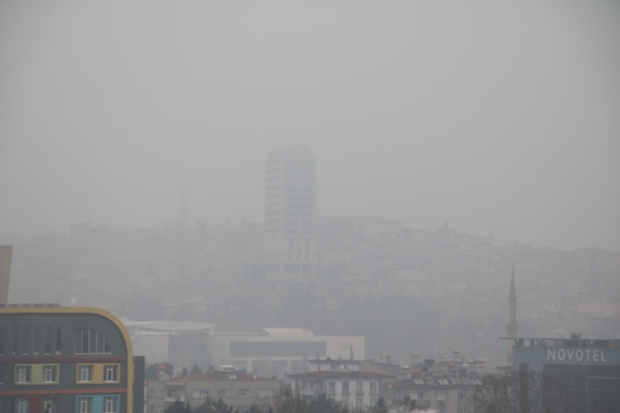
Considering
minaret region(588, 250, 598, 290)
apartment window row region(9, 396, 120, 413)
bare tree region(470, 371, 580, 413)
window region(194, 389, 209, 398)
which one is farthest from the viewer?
minaret region(588, 250, 598, 290)

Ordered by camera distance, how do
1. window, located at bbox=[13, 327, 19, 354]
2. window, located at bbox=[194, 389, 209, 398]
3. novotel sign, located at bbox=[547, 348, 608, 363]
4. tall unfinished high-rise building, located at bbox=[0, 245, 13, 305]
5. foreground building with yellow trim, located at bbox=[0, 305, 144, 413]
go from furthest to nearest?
window, located at bbox=[194, 389, 209, 398], novotel sign, located at bbox=[547, 348, 608, 363], tall unfinished high-rise building, located at bbox=[0, 245, 13, 305], window, located at bbox=[13, 327, 19, 354], foreground building with yellow trim, located at bbox=[0, 305, 144, 413]

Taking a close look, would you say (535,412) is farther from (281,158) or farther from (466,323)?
(281,158)

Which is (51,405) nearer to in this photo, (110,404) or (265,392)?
(110,404)

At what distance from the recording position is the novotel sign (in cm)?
2898

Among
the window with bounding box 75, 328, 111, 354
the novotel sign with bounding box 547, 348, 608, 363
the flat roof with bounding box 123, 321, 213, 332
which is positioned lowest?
the novotel sign with bounding box 547, 348, 608, 363

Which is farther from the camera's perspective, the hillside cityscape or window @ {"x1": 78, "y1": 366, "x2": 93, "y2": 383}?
the hillside cityscape

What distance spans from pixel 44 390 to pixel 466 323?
6158cm

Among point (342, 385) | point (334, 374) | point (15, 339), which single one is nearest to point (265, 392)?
point (334, 374)

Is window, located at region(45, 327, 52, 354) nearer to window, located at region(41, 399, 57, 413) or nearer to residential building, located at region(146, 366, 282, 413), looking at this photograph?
window, located at region(41, 399, 57, 413)

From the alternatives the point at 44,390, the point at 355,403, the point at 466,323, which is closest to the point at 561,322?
the point at 466,323

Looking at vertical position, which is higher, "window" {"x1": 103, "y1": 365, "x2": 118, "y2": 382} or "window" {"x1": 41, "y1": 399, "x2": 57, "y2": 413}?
"window" {"x1": 103, "y1": 365, "x2": 118, "y2": 382}

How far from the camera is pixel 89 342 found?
19.0 metres

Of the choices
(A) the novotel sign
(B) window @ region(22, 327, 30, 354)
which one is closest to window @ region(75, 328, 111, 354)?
(B) window @ region(22, 327, 30, 354)

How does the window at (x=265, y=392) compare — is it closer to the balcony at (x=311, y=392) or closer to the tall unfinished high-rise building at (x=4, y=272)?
the balcony at (x=311, y=392)
